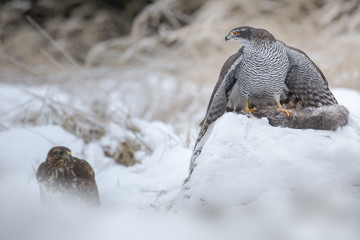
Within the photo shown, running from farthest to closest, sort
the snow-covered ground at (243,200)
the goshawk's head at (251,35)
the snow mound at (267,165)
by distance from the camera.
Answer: the goshawk's head at (251,35) < the snow mound at (267,165) < the snow-covered ground at (243,200)

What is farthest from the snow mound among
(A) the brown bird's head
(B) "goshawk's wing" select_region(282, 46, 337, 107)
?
(A) the brown bird's head

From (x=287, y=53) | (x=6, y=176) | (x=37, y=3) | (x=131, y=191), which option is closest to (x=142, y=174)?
(x=131, y=191)

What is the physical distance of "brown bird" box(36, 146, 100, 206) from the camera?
2.50 metres

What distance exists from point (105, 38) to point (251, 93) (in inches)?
270

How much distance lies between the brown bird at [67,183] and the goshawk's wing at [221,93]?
803mm

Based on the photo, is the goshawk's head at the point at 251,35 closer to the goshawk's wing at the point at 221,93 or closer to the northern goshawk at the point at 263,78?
the northern goshawk at the point at 263,78

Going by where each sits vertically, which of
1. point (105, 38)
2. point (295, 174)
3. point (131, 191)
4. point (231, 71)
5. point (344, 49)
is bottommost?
point (295, 174)

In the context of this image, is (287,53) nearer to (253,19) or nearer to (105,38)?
(253,19)

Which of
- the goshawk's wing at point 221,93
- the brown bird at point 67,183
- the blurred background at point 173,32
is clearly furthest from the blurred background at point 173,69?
the brown bird at point 67,183

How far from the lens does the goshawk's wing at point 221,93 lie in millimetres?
2342

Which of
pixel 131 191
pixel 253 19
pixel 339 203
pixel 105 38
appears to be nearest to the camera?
pixel 339 203

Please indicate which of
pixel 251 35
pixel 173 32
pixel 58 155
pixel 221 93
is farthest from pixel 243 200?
pixel 173 32

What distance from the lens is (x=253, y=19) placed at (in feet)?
19.7

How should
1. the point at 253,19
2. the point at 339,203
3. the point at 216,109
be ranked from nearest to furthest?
1. the point at 339,203
2. the point at 216,109
3. the point at 253,19
